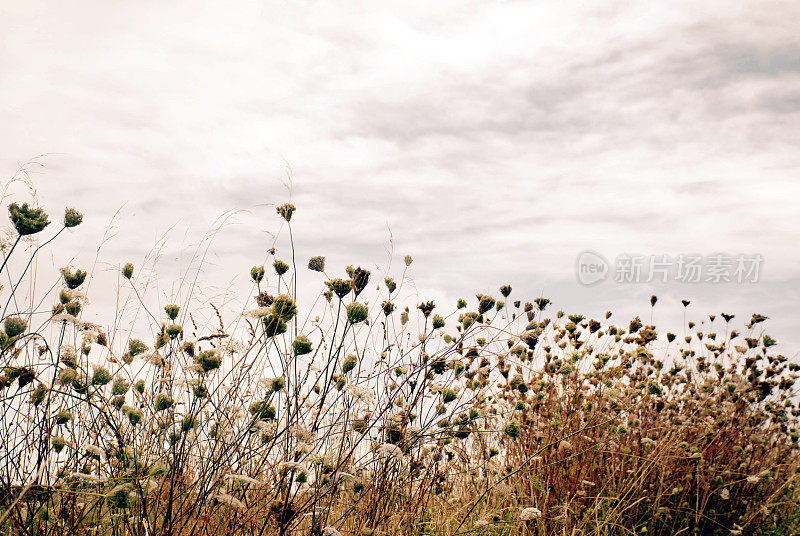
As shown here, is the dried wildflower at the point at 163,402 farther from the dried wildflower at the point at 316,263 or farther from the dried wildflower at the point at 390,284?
the dried wildflower at the point at 390,284

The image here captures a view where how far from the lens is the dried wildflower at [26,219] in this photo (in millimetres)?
1982

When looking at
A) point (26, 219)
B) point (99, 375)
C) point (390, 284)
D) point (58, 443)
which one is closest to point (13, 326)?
point (99, 375)

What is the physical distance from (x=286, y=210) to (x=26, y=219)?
0.96 metres

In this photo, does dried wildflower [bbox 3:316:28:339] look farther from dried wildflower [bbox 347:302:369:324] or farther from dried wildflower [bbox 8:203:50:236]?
dried wildflower [bbox 347:302:369:324]

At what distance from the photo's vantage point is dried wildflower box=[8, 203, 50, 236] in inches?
78.0

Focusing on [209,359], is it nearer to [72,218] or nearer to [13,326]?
[13,326]

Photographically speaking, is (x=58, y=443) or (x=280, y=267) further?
(x=280, y=267)

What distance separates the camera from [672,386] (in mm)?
4598

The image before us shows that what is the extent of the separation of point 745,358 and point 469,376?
8.01 ft

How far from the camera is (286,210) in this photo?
2559 mm

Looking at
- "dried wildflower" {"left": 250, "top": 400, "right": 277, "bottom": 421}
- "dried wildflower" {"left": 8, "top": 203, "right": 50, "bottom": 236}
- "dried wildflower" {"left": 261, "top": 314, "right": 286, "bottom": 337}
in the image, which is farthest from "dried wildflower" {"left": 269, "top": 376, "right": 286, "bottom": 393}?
"dried wildflower" {"left": 8, "top": 203, "right": 50, "bottom": 236}

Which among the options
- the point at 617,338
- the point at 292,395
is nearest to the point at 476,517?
the point at 292,395

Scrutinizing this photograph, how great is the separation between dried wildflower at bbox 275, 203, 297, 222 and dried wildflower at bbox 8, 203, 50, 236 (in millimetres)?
875

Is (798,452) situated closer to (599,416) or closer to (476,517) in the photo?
(599,416)
